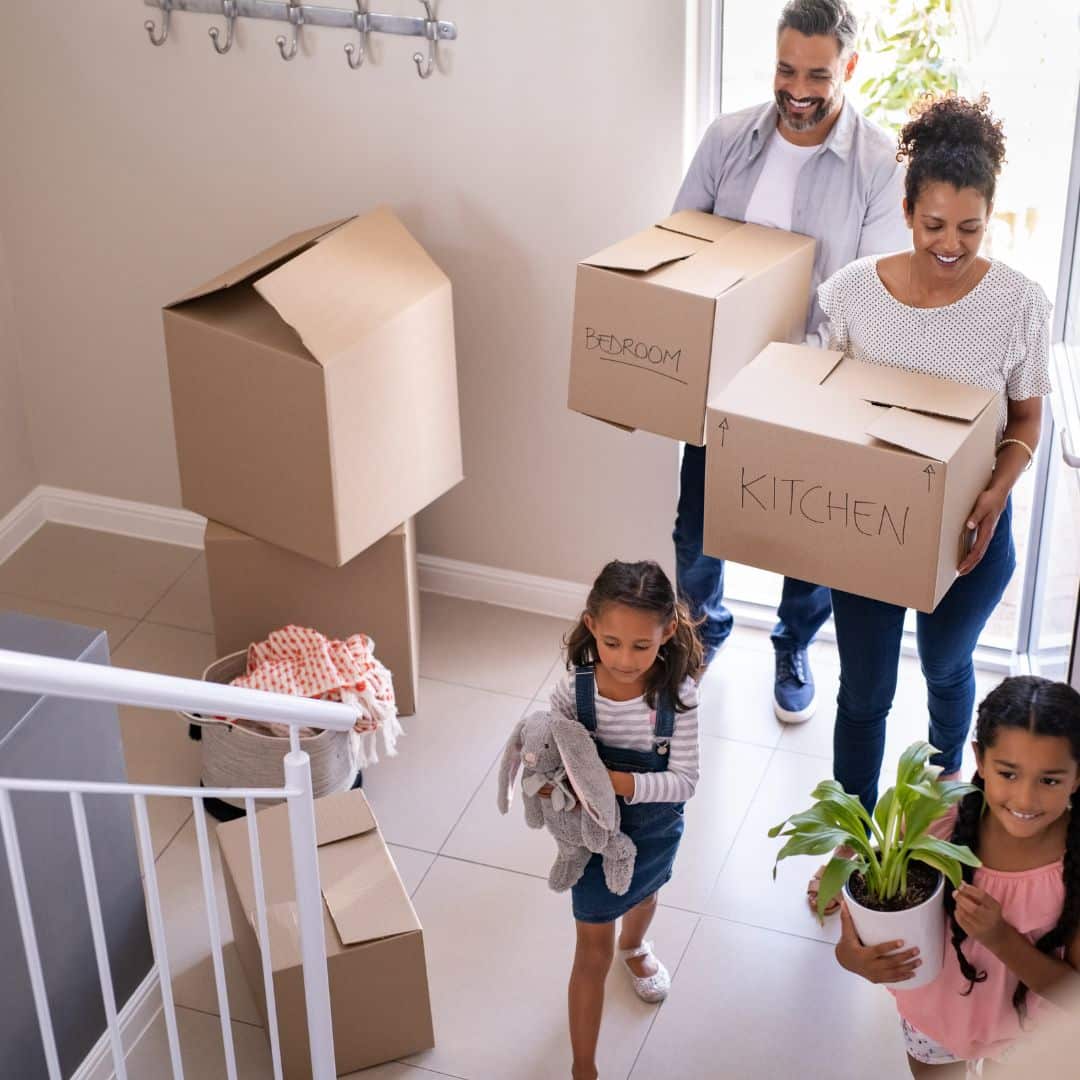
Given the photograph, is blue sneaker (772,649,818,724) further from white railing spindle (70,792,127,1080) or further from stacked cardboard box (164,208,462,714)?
white railing spindle (70,792,127,1080)

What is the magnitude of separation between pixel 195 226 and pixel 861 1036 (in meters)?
2.10

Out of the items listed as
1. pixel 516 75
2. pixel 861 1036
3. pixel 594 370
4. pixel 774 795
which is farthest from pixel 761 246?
pixel 861 1036

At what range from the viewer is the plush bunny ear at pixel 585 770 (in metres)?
2.00

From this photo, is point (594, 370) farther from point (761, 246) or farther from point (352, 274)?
point (352, 274)

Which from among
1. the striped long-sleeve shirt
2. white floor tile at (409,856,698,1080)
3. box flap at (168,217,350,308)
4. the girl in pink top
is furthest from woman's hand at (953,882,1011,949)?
box flap at (168,217,350,308)

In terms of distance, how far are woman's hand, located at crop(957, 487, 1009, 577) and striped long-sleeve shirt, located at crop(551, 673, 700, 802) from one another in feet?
1.50

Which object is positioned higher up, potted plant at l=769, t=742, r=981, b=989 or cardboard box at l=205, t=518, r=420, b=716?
potted plant at l=769, t=742, r=981, b=989

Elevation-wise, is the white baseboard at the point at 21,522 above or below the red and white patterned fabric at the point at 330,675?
below

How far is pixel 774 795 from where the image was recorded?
2.82 meters

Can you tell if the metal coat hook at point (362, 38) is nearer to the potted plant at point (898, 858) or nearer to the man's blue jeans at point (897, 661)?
the man's blue jeans at point (897, 661)

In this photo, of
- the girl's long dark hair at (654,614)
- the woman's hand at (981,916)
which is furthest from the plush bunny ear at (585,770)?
the woman's hand at (981,916)

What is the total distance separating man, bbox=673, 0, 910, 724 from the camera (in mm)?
2316

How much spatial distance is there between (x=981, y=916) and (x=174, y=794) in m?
0.94

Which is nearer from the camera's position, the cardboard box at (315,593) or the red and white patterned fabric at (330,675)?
the red and white patterned fabric at (330,675)
